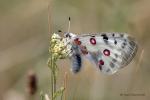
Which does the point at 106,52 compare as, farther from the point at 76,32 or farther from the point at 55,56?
the point at 76,32

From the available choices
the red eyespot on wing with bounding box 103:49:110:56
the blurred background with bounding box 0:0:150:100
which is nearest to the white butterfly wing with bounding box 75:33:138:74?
the red eyespot on wing with bounding box 103:49:110:56

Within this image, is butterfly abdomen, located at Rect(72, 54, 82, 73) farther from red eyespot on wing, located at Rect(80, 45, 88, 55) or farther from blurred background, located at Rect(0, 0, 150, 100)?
blurred background, located at Rect(0, 0, 150, 100)

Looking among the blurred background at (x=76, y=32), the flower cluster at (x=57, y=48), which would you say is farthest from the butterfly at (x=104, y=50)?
the blurred background at (x=76, y=32)

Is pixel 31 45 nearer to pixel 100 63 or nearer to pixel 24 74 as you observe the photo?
pixel 24 74

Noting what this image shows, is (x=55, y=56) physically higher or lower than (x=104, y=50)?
lower

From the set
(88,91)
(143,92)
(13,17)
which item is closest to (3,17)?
(13,17)

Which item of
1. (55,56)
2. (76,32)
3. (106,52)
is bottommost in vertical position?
(55,56)

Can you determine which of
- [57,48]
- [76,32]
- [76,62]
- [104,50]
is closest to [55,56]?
[57,48]
